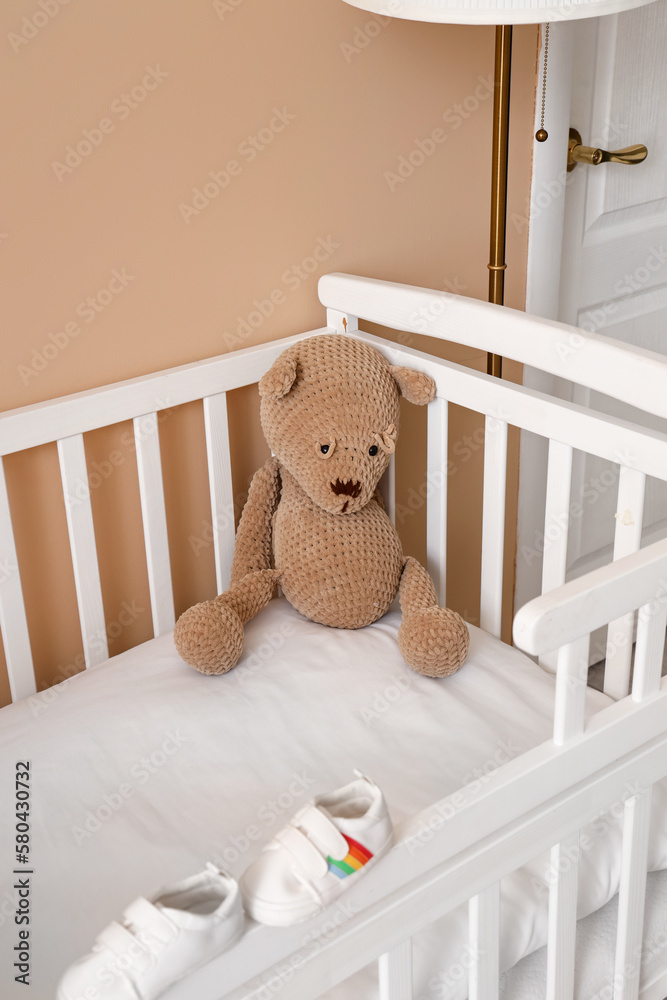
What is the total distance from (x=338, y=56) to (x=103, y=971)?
1110 mm

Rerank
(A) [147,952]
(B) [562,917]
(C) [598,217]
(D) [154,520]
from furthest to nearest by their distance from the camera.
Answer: (C) [598,217] < (D) [154,520] < (B) [562,917] < (A) [147,952]

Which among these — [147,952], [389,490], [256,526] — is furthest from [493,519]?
[147,952]

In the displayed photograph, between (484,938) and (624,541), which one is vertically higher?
(624,541)

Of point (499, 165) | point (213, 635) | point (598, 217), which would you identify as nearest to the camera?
point (213, 635)

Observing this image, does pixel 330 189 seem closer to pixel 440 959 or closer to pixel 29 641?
pixel 29 641

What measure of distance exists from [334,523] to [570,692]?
0.49m

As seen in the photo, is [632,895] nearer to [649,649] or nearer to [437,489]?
[649,649]

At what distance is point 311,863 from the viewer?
1.93ft

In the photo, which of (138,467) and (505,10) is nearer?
(505,10)

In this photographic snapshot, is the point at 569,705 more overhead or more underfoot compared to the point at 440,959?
more overhead

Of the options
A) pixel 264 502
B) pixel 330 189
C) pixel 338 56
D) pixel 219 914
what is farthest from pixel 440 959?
pixel 338 56

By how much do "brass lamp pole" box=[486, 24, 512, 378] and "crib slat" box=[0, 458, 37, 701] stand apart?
0.69 meters

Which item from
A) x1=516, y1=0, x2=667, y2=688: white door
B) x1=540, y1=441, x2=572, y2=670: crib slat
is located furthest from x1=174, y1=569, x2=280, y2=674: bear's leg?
x1=516, y1=0, x2=667, y2=688: white door

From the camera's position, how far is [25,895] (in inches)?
35.0
